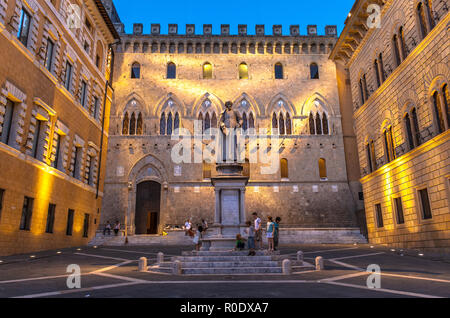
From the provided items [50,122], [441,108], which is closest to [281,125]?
[441,108]

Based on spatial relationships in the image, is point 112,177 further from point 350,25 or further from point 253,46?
point 350,25

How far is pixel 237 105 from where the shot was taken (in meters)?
31.4

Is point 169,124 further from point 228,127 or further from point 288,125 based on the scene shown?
point 228,127

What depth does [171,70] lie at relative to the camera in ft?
106

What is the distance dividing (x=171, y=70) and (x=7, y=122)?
1915 centimetres

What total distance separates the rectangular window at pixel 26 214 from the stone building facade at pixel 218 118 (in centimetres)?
1172

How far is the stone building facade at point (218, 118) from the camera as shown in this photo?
95.0 ft

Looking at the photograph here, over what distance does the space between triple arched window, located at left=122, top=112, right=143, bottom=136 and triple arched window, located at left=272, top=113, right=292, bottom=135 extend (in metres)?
12.2

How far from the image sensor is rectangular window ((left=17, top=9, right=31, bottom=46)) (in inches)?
616

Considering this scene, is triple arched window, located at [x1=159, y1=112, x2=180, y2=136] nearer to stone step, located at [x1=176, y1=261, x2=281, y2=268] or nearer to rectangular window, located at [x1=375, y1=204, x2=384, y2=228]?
rectangular window, located at [x1=375, y1=204, x2=384, y2=228]

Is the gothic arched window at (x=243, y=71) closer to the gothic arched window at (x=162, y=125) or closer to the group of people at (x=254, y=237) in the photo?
the gothic arched window at (x=162, y=125)

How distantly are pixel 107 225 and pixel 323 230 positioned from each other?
1639cm

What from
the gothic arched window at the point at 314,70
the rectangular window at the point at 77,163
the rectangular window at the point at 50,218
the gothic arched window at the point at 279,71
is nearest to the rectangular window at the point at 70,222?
the rectangular window at the point at 50,218

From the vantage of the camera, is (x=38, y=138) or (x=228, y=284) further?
(x=38, y=138)
